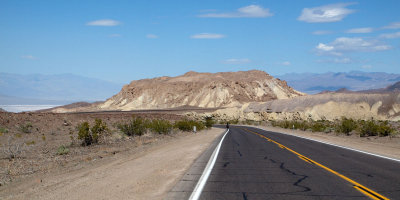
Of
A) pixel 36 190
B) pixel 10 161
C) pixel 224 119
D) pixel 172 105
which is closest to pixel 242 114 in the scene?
pixel 224 119

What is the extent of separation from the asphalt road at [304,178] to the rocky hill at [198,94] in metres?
110

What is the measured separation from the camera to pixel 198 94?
445ft

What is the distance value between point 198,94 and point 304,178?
125m

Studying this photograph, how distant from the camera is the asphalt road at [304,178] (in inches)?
355

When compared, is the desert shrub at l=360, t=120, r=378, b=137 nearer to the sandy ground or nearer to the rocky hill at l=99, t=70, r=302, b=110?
the sandy ground

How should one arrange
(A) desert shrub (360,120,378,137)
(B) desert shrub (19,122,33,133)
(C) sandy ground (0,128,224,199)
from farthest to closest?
1. (B) desert shrub (19,122,33,133)
2. (A) desert shrub (360,120,378,137)
3. (C) sandy ground (0,128,224,199)

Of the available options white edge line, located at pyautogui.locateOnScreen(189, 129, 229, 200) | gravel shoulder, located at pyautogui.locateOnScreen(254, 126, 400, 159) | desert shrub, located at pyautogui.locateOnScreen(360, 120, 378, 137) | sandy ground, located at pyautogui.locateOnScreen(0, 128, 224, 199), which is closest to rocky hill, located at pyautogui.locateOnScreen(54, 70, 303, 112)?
desert shrub, located at pyautogui.locateOnScreen(360, 120, 378, 137)

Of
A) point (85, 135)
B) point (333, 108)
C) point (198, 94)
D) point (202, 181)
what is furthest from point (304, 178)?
point (198, 94)

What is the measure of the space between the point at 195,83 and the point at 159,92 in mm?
13584

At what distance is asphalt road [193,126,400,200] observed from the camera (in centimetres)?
900

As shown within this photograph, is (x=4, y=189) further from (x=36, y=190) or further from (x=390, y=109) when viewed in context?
(x=390, y=109)

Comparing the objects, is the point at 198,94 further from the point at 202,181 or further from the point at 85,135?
the point at 202,181

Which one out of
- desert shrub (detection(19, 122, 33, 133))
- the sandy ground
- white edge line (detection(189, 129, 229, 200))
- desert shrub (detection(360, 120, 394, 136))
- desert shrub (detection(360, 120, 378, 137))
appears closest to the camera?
white edge line (detection(189, 129, 229, 200))

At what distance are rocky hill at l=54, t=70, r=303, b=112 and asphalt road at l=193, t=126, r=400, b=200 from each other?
110448 mm
